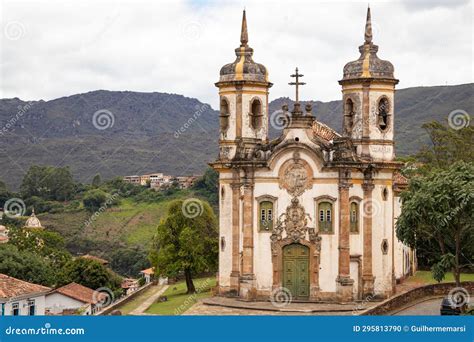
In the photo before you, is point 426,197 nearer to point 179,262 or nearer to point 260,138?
point 260,138

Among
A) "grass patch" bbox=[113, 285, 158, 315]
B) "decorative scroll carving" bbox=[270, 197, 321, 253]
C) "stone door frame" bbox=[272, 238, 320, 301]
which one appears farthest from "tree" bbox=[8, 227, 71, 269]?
"decorative scroll carving" bbox=[270, 197, 321, 253]

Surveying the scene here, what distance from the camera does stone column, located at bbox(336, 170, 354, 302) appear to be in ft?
125

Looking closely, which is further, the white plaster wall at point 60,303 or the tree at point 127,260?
the tree at point 127,260

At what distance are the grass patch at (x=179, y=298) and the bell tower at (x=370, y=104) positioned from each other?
966 cm

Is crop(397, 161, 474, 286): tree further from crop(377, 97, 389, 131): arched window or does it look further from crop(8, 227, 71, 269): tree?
crop(8, 227, 71, 269): tree

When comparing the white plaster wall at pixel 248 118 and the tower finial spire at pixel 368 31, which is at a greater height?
the tower finial spire at pixel 368 31

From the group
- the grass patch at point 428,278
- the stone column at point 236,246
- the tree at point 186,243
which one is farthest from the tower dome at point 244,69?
the grass patch at point 428,278

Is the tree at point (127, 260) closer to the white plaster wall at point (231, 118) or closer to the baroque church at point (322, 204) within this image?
the white plaster wall at point (231, 118)

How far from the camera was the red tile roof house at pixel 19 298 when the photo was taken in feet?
129

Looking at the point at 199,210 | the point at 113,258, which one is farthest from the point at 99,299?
the point at 113,258

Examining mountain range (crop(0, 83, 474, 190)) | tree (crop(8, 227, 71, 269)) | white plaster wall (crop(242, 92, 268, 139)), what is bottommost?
tree (crop(8, 227, 71, 269))

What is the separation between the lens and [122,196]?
117 metres

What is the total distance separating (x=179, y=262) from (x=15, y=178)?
4279 inches

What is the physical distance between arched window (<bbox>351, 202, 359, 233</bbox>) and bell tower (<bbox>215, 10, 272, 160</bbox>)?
4.95 metres
